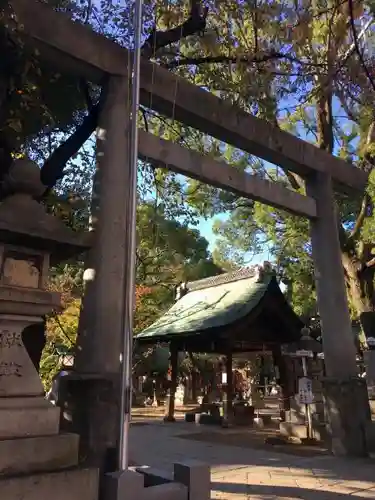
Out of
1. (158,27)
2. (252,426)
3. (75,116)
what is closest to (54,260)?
(75,116)

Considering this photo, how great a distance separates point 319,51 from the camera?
8328 millimetres

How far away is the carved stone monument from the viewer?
3.19 meters

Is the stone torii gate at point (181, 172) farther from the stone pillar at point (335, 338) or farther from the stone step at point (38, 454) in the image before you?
the stone step at point (38, 454)

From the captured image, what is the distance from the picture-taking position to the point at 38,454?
3.29 metres

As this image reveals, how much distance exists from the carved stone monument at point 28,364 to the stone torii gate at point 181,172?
0.78 m

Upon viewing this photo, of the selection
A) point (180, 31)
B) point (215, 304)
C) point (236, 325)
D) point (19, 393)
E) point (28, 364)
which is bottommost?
point (19, 393)

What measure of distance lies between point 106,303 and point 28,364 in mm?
1579

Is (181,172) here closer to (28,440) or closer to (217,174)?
(217,174)

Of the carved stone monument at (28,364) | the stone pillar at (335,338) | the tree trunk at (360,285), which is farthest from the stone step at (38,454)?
the tree trunk at (360,285)

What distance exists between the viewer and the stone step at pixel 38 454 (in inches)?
124

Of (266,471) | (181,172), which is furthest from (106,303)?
(266,471)

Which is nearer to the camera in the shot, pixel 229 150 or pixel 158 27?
pixel 158 27

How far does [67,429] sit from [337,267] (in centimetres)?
545

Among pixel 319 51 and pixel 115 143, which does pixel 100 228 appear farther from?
pixel 319 51
